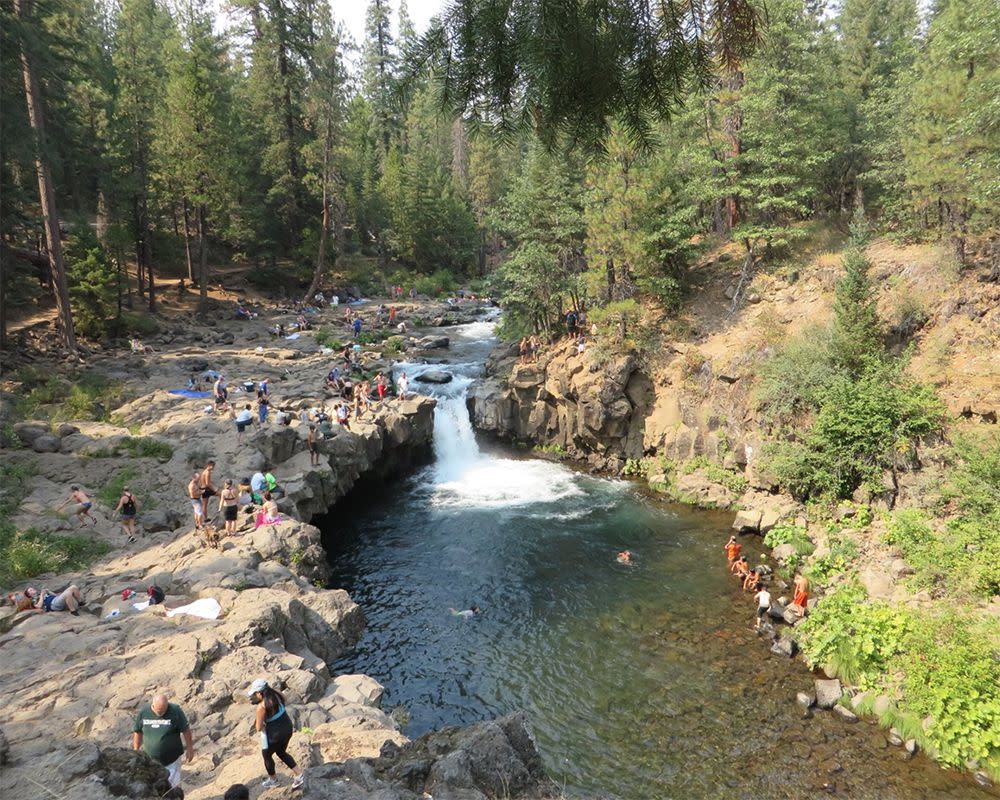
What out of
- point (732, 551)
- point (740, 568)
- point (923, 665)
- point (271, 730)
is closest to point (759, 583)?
point (740, 568)

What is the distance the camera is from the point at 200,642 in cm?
999

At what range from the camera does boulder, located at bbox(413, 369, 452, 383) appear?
27984mm

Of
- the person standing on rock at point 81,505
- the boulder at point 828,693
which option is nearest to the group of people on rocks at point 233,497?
the person standing on rock at point 81,505

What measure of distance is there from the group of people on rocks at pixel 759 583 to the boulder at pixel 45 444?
2013 centimetres

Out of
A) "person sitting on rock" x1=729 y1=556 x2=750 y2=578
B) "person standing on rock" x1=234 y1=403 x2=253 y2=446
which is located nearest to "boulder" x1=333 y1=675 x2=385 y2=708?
"person sitting on rock" x1=729 y1=556 x2=750 y2=578

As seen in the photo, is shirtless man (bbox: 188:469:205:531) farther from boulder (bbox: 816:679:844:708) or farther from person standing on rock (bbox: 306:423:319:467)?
boulder (bbox: 816:679:844:708)

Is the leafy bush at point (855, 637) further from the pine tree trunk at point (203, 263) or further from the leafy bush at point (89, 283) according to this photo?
the pine tree trunk at point (203, 263)

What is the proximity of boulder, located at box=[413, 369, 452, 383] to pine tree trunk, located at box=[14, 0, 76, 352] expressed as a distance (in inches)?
581

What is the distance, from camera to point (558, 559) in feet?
55.2

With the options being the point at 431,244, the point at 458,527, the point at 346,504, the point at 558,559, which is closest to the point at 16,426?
the point at 346,504

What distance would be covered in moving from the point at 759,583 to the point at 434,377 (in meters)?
17.6

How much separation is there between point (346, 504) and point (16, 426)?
10.4 m

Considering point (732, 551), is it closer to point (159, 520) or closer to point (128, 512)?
point (159, 520)

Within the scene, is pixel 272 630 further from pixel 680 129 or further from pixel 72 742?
pixel 680 129
